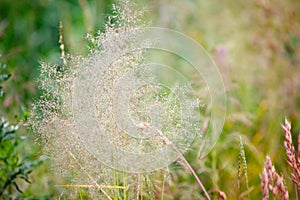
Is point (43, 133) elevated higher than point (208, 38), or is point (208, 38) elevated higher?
point (208, 38)

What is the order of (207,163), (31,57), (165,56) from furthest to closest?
1. (31,57)
2. (165,56)
3. (207,163)

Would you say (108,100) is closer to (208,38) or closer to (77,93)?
(77,93)

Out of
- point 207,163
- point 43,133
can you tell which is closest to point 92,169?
point 43,133

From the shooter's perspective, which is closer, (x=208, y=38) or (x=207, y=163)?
(x=207, y=163)

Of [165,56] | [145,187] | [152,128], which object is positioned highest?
A: [165,56]

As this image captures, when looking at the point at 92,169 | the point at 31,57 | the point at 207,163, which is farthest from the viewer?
the point at 31,57

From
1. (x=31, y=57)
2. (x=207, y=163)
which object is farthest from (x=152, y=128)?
(x=31, y=57)

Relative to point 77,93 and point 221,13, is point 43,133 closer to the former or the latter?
point 77,93
